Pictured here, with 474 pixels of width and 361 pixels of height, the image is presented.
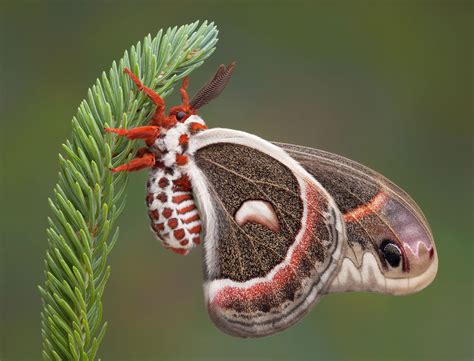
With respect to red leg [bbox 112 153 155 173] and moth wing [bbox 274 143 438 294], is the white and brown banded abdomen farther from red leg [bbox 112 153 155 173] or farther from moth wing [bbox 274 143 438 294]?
moth wing [bbox 274 143 438 294]

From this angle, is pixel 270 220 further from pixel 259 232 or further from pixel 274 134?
pixel 274 134

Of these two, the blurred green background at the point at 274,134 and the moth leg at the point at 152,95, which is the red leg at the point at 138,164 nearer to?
the moth leg at the point at 152,95

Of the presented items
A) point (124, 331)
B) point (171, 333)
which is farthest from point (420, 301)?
point (124, 331)

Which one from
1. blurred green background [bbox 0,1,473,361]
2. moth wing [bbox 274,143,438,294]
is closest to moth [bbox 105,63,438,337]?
moth wing [bbox 274,143,438,294]

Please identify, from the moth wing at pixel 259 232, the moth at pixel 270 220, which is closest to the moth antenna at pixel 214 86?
the moth at pixel 270 220

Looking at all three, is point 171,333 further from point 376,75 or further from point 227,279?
point 376,75
